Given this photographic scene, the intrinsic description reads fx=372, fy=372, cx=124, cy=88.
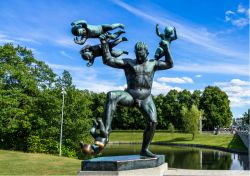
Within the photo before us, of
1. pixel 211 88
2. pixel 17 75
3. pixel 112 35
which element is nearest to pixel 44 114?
pixel 17 75

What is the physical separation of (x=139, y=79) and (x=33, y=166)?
10.9m

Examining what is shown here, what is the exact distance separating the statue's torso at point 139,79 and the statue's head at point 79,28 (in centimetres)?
116

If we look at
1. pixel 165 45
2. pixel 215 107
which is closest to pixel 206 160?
pixel 165 45

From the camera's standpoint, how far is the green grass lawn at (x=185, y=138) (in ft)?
167

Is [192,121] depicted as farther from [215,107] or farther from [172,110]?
[172,110]

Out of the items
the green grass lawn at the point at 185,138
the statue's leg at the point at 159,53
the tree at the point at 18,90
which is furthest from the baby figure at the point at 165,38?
the green grass lawn at the point at 185,138

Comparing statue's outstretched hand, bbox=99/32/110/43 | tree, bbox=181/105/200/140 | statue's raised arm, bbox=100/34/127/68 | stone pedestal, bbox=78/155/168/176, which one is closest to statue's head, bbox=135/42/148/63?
statue's raised arm, bbox=100/34/127/68

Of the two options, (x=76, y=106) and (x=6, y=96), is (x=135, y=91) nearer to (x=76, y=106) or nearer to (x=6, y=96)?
(x=6, y=96)

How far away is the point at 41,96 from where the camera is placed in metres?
28.0

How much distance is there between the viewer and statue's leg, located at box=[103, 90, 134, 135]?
7375 millimetres

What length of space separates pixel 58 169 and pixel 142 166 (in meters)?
9.76

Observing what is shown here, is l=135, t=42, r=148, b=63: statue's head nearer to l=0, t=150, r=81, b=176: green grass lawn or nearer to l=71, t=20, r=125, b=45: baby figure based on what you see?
l=71, t=20, r=125, b=45: baby figure

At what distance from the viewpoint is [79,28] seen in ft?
25.5

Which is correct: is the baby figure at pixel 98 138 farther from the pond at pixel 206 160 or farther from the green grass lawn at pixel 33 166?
the pond at pixel 206 160
